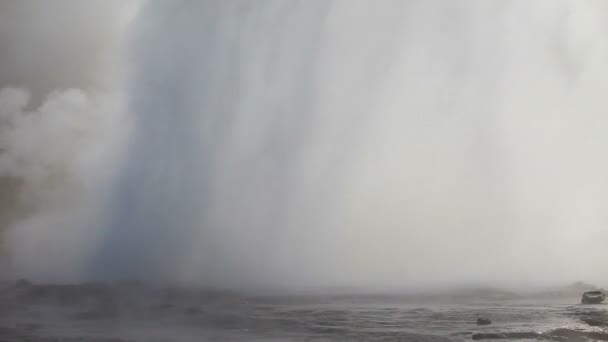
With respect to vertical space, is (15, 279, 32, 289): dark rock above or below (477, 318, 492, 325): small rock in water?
above

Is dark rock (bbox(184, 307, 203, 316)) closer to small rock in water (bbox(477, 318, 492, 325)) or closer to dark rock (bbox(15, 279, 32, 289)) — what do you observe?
small rock in water (bbox(477, 318, 492, 325))

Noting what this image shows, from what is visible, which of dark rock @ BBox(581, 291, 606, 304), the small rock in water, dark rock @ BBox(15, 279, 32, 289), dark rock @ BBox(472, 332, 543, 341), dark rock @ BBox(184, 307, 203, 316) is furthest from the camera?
dark rock @ BBox(15, 279, 32, 289)

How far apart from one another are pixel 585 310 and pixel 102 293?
35870 mm

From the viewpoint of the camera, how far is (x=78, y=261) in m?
59.0

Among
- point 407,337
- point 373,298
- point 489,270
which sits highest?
point 489,270

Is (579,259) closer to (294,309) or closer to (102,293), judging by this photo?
(294,309)

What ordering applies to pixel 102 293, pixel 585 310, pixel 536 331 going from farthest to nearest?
pixel 102 293 → pixel 585 310 → pixel 536 331

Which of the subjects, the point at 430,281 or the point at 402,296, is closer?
the point at 402,296

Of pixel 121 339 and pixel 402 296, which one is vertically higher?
pixel 402 296

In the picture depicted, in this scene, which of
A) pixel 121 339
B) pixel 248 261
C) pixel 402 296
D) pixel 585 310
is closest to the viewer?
pixel 121 339

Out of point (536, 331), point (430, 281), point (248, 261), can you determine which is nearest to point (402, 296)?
point (430, 281)

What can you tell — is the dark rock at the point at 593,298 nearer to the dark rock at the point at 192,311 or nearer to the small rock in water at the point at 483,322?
the small rock in water at the point at 483,322

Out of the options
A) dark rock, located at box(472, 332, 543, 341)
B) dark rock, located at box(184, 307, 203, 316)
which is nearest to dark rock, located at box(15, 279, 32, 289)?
dark rock, located at box(184, 307, 203, 316)

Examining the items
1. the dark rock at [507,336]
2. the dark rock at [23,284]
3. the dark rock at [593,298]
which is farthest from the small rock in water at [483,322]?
the dark rock at [23,284]
